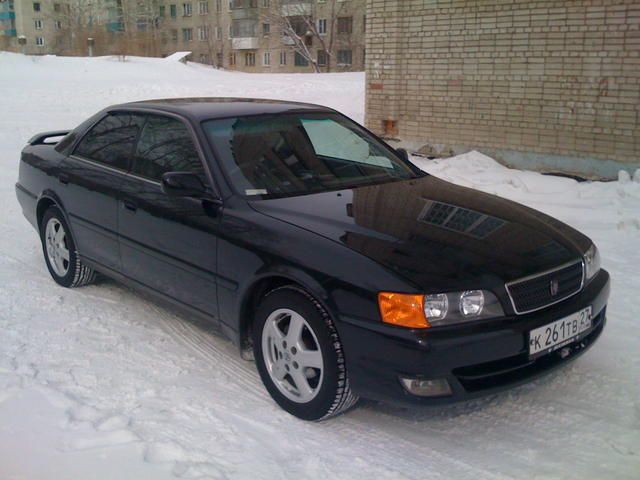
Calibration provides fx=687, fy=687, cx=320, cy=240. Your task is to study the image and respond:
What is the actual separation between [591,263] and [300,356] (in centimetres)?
164

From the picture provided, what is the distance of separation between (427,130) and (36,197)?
20.6ft

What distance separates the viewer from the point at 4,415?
340 centimetres

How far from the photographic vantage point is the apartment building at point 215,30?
43406 millimetres

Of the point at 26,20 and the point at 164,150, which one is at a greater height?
the point at 26,20

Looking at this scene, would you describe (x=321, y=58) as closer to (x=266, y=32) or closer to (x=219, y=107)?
(x=266, y=32)

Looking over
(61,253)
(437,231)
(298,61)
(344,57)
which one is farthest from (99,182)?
(298,61)

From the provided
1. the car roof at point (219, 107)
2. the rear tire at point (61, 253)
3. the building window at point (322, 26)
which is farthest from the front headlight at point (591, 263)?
the building window at point (322, 26)

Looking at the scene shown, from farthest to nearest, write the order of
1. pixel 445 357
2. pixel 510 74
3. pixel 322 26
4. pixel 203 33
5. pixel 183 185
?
pixel 203 33, pixel 322 26, pixel 510 74, pixel 183 185, pixel 445 357

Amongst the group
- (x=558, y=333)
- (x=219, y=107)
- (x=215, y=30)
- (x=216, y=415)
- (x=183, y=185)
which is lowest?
(x=216, y=415)

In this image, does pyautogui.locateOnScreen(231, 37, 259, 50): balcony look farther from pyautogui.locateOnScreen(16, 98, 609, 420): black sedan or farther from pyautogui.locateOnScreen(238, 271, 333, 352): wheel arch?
pyautogui.locateOnScreen(238, 271, 333, 352): wheel arch

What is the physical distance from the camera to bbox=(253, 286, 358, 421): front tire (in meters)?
3.19

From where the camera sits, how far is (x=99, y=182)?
4.76 m

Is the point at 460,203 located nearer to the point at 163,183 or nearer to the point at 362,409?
the point at 362,409

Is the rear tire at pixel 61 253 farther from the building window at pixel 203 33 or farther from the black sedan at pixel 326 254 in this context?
the building window at pixel 203 33
